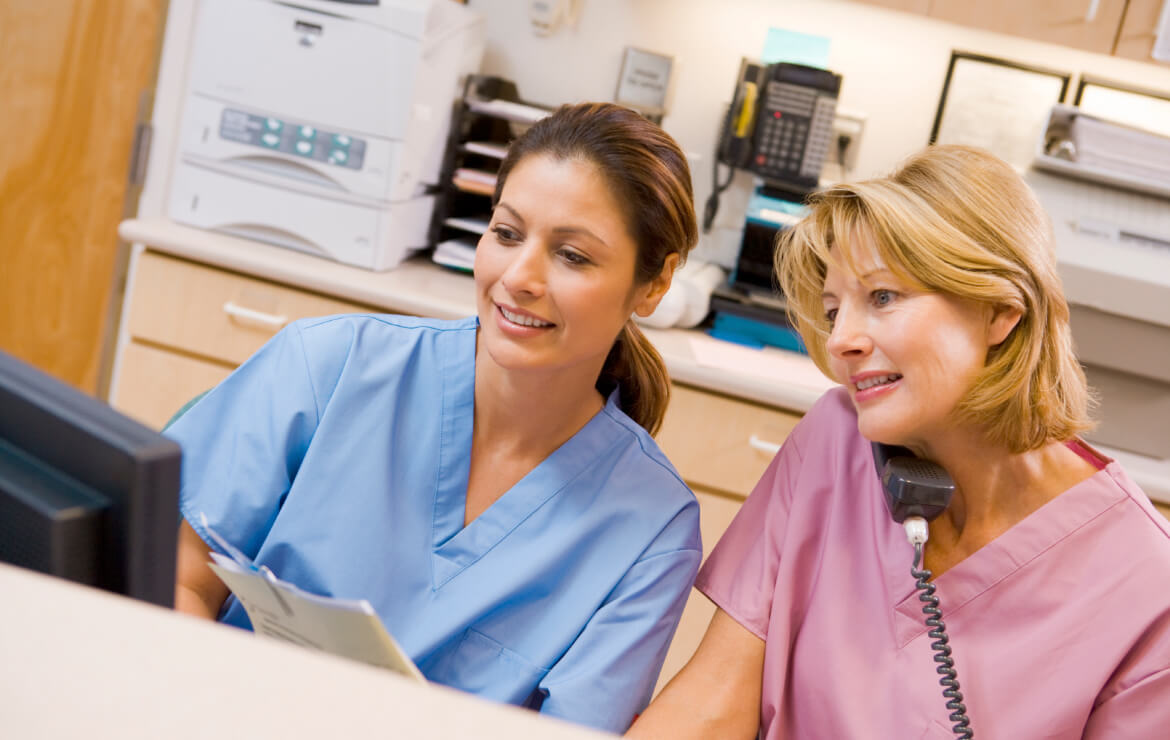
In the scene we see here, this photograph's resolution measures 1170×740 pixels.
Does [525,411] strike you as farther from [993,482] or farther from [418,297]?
[418,297]

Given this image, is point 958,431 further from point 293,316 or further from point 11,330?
point 11,330

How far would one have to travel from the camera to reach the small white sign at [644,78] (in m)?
2.55

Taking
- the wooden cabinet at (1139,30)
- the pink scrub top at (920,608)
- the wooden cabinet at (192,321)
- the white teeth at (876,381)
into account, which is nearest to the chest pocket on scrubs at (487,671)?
the pink scrub top at (920,608)

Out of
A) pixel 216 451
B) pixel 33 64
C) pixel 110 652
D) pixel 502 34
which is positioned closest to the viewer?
pixel 110 652

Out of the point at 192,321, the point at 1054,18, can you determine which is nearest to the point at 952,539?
the point at 1054,18

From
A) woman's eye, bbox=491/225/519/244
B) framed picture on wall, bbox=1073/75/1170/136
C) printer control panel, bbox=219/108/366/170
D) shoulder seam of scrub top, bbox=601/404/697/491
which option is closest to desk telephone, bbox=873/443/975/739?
shoulder seam of scrub top, bbox=601/404/697/491

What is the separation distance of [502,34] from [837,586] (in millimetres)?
1915

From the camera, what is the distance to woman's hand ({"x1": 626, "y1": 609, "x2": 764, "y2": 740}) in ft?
3.37

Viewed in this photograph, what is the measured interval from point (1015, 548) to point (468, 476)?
0.59 metres

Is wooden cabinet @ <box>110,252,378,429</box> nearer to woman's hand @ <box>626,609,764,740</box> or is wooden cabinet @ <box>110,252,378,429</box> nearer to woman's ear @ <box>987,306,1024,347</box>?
woman's hand @ <box>626,609,764,740</box>

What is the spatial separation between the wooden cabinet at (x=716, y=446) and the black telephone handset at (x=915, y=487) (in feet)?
2.99

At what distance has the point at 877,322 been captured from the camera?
1.03m

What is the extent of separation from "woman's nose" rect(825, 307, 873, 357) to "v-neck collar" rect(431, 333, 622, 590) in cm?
30

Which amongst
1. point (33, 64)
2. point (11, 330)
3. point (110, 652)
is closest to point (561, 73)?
point (33, 64)
